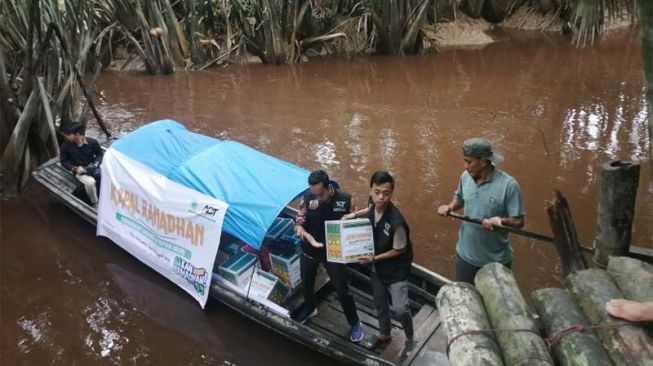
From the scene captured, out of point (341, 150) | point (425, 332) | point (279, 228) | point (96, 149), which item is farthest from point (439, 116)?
point (425, 332)

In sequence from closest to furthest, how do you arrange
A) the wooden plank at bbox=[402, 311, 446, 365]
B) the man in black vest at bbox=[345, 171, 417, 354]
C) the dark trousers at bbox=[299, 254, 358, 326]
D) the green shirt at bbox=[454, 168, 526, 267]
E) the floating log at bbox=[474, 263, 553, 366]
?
the floating log at bbox=[474, 263, 553, 366] → the green shirt at bbox=[454, 168, 526, 267] → the man in black vest at bbox=[345, 171, 417, 354] → the wooden plank at bbox=[402, 311, 446, 365] → the dark trousers at bbox=[299, 254, 358, 326]

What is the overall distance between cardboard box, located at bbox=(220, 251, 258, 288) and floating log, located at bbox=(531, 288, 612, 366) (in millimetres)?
3074

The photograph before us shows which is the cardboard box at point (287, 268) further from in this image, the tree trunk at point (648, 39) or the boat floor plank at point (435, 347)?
the tree trunk at point (648, 39)

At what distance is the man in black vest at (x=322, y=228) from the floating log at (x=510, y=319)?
1.63 m

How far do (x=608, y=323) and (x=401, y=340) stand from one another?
7.48 ft

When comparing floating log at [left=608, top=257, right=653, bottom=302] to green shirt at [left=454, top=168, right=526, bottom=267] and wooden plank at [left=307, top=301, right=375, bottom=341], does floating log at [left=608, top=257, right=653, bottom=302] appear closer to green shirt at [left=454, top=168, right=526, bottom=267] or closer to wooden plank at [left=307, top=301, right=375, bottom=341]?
green shirt at [left=454, top=168, right=526, bottom=267]

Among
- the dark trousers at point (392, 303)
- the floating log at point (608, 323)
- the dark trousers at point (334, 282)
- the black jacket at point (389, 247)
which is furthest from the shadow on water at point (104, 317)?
the floating log at point (608, 323)

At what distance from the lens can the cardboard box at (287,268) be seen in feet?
17.9

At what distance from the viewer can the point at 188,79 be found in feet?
51.1

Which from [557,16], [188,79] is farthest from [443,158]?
[557,16]

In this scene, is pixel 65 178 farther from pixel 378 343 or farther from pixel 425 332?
pixel 425 332

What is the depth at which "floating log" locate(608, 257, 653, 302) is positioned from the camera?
304 centimetres

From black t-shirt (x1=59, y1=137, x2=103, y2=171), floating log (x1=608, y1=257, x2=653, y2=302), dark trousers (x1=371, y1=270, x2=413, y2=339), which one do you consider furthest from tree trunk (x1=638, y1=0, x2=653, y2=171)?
black t-shirt (x1=59, y1=137, x2=103, y2=171)

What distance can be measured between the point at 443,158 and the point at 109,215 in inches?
217
